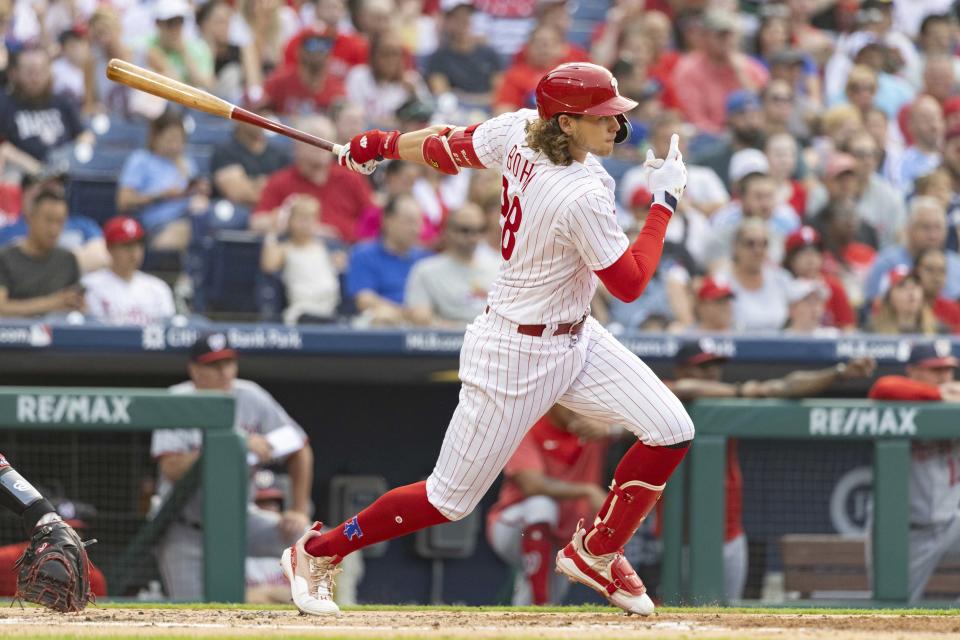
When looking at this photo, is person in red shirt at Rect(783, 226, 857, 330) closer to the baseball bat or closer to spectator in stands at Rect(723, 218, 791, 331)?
spectator in stands at Rect(723, 218, 791, 331)

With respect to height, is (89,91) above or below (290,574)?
above

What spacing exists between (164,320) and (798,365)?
2993 millimetres

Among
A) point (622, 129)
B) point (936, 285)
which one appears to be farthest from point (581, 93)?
point (936, 285)

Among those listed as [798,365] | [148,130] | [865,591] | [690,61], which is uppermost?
[690,61]

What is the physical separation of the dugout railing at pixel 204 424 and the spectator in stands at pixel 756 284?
3.14 meters

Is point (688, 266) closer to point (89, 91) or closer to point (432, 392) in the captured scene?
point (432, 392)

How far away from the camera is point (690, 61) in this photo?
10.8 metres

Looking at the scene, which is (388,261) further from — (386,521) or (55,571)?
(55,571)

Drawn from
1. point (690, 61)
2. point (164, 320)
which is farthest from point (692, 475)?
point (690, 61)

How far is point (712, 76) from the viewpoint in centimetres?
1076

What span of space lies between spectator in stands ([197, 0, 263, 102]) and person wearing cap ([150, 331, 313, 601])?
3078mm

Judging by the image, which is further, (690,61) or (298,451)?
(690,61)

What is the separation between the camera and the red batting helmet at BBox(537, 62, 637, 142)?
14.6ft

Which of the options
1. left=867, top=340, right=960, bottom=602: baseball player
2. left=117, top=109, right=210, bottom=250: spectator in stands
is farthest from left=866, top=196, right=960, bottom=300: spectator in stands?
left=117, top=109, right=210, bottom=250: spectator in stands
